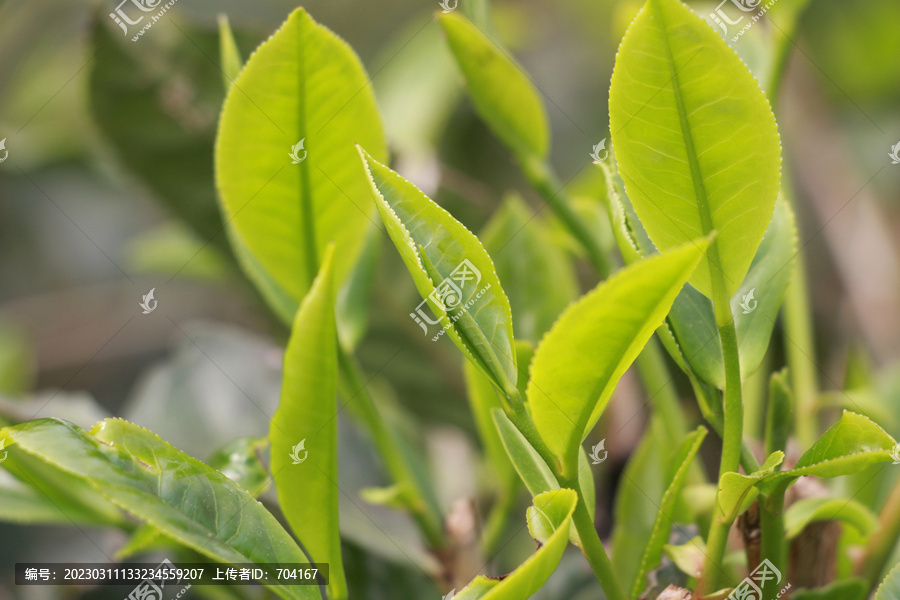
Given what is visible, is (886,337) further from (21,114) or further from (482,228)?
(21,114)

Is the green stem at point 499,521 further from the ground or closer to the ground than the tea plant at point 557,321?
closer to the ground

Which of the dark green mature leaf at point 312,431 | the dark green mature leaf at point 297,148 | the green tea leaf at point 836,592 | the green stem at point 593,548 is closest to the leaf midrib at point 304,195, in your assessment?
the dark green mature leaf at point 297,148

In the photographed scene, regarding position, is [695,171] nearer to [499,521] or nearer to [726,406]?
[726,406]

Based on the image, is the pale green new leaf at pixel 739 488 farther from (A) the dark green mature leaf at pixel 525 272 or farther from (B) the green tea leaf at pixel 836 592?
(A) the dark green mature leaf at pixel 525 272

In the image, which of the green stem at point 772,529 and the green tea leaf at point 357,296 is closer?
the green stem at point 772,529

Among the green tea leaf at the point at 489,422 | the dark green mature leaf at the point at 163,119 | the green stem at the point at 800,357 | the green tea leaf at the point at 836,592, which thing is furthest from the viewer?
the dark green mature leaf at the point at 163,119

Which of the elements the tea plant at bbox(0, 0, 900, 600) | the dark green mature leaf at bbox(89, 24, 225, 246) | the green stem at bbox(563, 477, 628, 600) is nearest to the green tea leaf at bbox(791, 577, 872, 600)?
the tea plant at bbox(0, 0, 900, 600)

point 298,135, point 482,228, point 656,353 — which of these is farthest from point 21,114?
point 656,353
